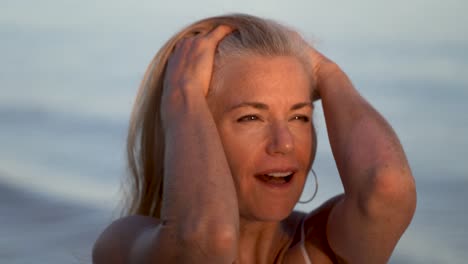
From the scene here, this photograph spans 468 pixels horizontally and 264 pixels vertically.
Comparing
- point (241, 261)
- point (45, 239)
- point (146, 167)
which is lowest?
point (45, 239)

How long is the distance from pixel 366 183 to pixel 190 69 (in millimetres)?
716

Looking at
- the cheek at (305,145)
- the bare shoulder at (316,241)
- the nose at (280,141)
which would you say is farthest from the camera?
the bare shoulder at (316,241)

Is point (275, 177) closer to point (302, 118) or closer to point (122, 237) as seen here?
point (302, 118)

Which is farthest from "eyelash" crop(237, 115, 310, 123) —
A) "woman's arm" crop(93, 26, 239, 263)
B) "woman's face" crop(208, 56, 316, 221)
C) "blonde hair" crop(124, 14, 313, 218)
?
"blonde hair" crop(124, 14, 313, 218)

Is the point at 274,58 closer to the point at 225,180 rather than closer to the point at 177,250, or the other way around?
the point at 225,180

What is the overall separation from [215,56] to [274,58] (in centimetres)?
21

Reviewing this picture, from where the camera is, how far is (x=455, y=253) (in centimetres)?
467

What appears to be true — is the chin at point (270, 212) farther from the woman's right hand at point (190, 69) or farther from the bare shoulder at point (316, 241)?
the woman's right hand at point (190, 69)

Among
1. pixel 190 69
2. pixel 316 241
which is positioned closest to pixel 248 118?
pixel 190 69

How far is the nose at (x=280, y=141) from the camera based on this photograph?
2879mm

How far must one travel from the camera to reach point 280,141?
9.44 feet

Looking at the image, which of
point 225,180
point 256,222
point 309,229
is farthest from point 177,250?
point 309,229

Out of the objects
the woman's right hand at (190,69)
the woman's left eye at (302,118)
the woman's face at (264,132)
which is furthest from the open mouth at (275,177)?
the woman's right hand at (190,69)

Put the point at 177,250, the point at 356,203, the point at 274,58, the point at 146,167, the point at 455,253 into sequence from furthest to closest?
1. the point at 455,253
2. the point at 146,167
3. the point at 274,58
4. the point at 356,203
5. the point at 177,250
